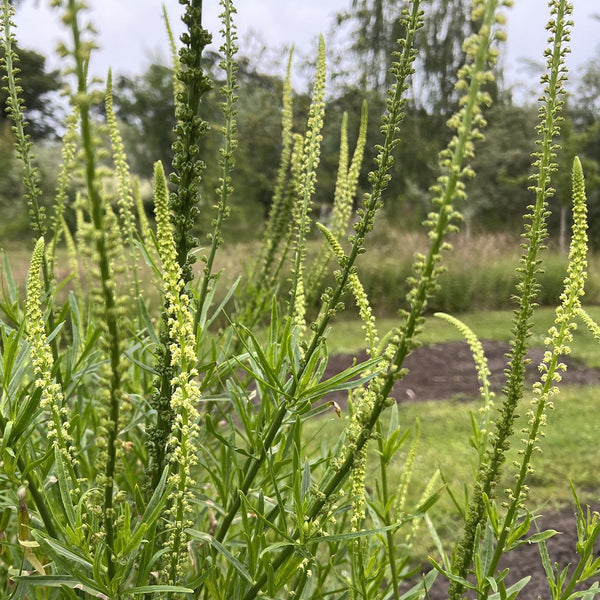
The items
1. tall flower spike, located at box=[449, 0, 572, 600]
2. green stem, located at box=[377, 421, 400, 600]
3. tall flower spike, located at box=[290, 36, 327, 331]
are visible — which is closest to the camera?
tall flower spike, located at box=[449, 0, 572, 600]

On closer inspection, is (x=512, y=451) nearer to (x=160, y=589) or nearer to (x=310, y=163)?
(x=310, y=163)

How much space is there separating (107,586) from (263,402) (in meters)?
0.63

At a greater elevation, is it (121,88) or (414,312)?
(121,88)

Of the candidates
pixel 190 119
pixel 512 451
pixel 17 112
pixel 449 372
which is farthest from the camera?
pixel 449 372

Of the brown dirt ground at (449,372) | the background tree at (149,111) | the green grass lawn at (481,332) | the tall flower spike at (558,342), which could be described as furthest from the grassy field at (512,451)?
the background tree at (149,111)

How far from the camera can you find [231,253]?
13.0 m

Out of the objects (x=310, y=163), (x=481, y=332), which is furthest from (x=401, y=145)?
(x=310, y=163)

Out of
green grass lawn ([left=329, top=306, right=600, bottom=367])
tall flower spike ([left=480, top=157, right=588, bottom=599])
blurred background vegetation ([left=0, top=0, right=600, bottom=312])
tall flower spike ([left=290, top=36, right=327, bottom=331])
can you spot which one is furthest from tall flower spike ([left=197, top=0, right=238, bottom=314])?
blurred background vegetation ([left=0, top=0, right=600, bottom=312])

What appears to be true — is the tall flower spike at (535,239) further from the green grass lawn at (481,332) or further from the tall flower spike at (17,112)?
the green grass lawn at (481,332)

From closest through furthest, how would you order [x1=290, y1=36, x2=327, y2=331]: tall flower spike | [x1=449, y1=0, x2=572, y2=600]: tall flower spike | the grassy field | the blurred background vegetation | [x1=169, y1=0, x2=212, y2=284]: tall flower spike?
[x1=169, y1=0, x2=212, y2=284]: tall flower spike < [x1=449, y1=0, x2=572, y2=600]: tall flower spike < [x1=290, y1=36, x2=327, y2=331]: tall flower spike < the grassy field < the blurred background vegetation

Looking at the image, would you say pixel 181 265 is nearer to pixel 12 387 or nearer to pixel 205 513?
pixel 12 387

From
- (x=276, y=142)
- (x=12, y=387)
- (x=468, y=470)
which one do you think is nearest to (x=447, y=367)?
(x=468, y=470)

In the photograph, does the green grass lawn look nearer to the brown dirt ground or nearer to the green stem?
the brown dirt ground

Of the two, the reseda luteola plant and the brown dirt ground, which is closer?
the reseda luteola plant
